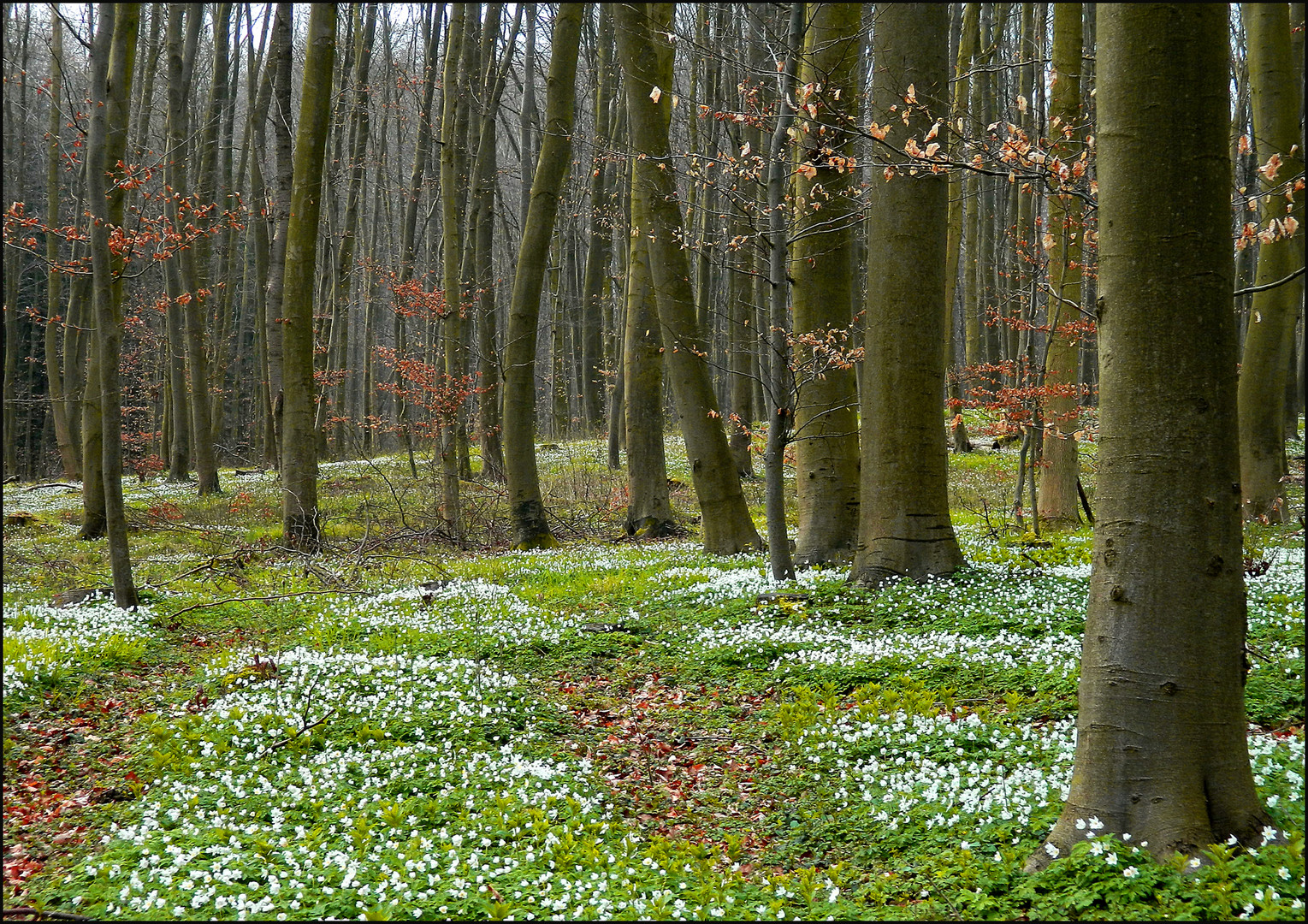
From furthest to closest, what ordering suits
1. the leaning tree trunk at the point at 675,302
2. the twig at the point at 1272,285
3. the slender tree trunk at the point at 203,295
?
1. the slender tree trunk at the point at 203,295
2. the leaning tree trunk at the point at 675,302
3. the twig at the point at 1272,285

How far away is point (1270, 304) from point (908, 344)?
7435mm

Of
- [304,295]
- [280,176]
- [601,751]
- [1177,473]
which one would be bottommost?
[601,751]

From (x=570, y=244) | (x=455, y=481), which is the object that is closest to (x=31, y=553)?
(x=455, y=481)

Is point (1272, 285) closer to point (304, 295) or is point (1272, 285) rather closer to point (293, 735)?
point (293, 735)

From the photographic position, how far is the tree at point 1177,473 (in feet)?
13.2

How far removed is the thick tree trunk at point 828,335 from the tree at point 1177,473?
6.50m

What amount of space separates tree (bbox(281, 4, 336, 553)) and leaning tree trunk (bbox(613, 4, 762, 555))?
5307 mm

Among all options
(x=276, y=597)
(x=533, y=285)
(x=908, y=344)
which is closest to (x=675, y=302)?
(x=533, y=285)

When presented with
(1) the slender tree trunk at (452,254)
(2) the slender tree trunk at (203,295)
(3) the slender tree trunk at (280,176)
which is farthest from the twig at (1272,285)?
(2) the slender tree trunk at (203,295)

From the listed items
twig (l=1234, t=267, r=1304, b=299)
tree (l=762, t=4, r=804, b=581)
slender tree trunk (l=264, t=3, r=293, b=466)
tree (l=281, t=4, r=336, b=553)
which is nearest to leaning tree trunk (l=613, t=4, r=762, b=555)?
tree (l=762, t=4, r=804, b=581)

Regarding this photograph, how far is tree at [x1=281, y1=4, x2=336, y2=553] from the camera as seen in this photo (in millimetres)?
14375

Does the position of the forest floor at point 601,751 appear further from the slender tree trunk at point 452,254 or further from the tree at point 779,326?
the slender tree trunk at point 452,254

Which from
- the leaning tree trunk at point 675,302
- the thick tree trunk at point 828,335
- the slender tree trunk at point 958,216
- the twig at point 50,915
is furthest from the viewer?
the slender tree trunk at point 958,216

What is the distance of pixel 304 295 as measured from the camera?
1455 centimetres
